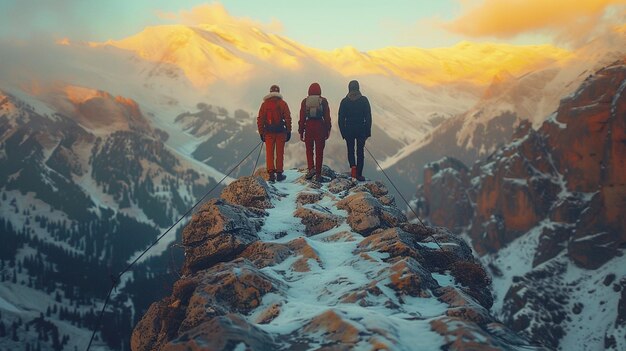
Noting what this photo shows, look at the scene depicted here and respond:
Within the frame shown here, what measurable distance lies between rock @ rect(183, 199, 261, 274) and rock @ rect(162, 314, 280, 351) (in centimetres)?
830

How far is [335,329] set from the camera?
50.9 feet

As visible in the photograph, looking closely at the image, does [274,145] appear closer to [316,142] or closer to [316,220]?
[316,142]

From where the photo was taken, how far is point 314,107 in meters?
31.9

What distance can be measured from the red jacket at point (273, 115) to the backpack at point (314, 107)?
953 millimetres

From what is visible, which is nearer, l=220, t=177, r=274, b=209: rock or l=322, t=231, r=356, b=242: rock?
l=322, t=231, r=356, b=242: rock


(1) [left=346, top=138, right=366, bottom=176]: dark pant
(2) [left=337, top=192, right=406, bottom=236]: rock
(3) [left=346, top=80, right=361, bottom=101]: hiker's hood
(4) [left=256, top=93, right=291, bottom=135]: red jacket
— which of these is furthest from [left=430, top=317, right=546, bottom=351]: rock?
(1) [left=346, top=138, right=366, bottom=176]: dark pant

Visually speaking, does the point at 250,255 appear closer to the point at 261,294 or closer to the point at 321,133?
the point at 261,294

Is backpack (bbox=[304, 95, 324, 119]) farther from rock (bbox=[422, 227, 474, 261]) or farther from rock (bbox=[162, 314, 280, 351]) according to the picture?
rock (bbox=[162, 314, 280, 351])

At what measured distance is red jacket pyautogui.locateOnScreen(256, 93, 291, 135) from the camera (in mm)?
32125

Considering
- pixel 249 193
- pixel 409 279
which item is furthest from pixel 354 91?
pixel 409 279

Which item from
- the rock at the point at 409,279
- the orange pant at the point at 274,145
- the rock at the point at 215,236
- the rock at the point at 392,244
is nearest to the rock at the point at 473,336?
the rock at the point at 409,279

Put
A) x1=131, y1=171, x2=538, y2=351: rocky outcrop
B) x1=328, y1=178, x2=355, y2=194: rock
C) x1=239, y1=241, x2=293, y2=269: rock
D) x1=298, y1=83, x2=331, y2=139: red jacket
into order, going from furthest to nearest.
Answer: x1=328, y1=178, x2=355, y2=194: rock
x1=298, y1=83, x2=331, y2=139: red jacket
x1=239, y1=241, x2=293, y2=269: rock
x1=131, y1=171, x2=538, y2=351: rocky outcrop

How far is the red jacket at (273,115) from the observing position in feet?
105

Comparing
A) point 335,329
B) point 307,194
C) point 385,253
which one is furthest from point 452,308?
point 307,194
